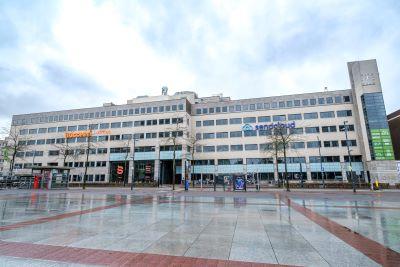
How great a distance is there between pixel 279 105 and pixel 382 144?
929 inches

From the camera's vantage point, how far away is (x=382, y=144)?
5184 cm

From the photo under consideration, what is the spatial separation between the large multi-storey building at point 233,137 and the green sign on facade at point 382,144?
7.1 inches

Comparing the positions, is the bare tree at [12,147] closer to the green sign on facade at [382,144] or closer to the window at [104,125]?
the window at [104,125]

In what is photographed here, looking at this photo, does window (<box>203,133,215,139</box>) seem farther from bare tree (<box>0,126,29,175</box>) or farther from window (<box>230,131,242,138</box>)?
bare tree (<box>0,126,29,175</box>)

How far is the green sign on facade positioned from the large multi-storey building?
0.59 feet

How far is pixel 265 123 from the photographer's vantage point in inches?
2461

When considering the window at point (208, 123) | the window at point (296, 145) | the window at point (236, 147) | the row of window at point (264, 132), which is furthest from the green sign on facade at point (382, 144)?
the window at point (208, 123)

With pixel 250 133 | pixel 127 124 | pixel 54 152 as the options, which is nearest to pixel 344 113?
pixel 250 133

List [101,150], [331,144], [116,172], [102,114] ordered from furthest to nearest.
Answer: [102,114], [101,150], [116,172], [331,144]

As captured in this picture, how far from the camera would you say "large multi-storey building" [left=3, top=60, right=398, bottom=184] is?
54.4 meters

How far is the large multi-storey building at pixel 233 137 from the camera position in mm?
54375

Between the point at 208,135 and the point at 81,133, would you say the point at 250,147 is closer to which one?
the point at 208,135

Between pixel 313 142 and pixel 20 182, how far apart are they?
196ft

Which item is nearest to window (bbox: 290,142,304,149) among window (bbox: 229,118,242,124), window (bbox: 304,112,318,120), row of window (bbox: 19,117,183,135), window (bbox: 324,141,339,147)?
window (bbox: 324,141,339,147)
